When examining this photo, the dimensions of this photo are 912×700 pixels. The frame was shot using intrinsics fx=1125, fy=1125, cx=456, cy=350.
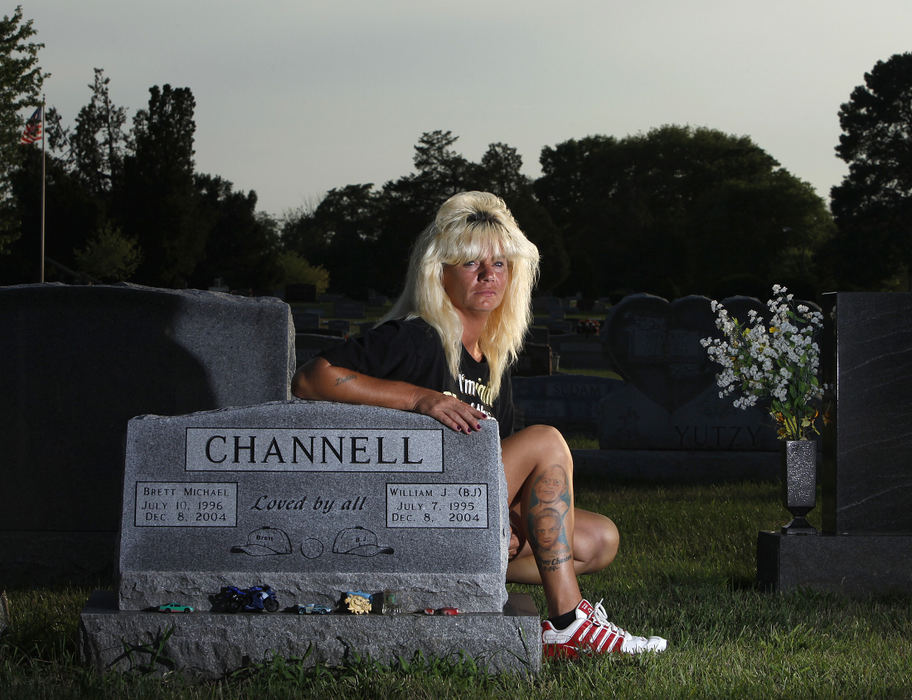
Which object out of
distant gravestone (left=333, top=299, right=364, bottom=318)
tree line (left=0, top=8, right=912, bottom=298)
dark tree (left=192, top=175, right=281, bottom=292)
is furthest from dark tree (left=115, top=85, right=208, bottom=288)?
distant gravestone (left=333, top=299, right=364, bottom=318)

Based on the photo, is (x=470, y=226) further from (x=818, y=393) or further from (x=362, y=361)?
(x=818, y=393)

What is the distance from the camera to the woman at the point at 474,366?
12.1ft

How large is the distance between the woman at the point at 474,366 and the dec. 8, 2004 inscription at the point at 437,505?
21 centimetres

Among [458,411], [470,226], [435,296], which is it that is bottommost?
[458,411]

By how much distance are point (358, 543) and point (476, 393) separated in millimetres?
704

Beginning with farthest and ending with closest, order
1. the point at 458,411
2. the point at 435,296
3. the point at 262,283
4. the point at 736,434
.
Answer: the point at 262,283
the point at 736,434
the point at 435,296
the point at 458,411

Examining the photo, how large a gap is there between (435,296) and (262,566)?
3.50ft

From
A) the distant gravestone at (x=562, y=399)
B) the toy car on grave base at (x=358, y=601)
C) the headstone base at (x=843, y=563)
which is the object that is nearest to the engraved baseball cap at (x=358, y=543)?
the toy car on grave base at (x=358, y=601)

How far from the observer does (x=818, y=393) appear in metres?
5.75

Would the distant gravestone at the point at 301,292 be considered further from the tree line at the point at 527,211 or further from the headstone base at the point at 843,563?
the headstone base at the point at 843,563

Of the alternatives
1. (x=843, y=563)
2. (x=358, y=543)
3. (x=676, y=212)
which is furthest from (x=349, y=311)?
(x=676, y=212)

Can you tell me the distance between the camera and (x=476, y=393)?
3.97m

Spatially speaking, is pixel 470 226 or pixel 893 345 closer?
pixel 470 226

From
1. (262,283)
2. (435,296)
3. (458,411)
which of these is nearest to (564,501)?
(458,411)
